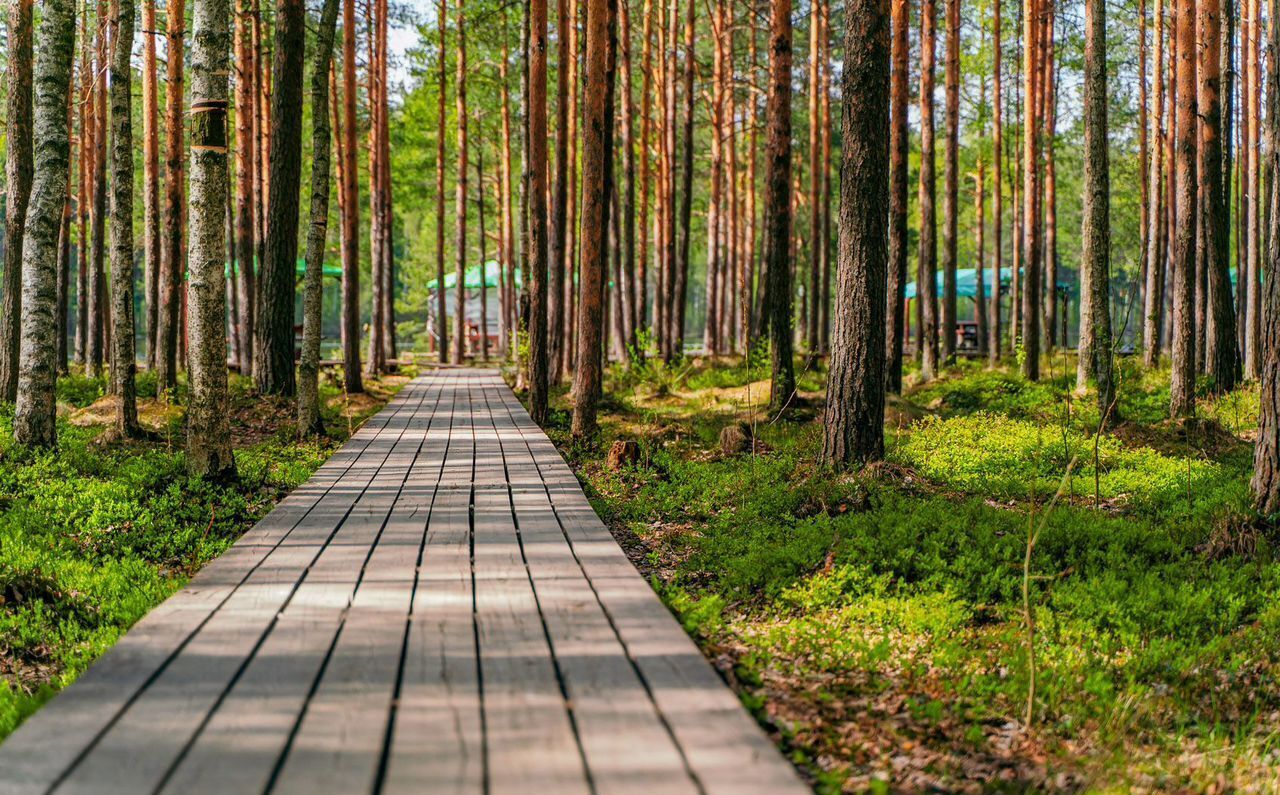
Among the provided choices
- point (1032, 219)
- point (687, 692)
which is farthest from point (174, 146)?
point (1032, 219)

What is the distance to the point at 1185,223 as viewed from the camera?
14539mm

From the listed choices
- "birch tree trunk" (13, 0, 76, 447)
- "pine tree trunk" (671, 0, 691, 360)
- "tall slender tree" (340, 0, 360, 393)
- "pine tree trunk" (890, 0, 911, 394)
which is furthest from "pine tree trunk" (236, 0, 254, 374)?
"pine tree trunk" (890, 0, 911, 394)

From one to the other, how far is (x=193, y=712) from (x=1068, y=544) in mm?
5519

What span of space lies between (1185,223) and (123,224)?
48.9 ft

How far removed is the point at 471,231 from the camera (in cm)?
5159

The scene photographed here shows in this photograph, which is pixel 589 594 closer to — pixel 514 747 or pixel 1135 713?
pixel 514 747

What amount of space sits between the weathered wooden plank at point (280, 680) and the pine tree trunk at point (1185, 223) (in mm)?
12756

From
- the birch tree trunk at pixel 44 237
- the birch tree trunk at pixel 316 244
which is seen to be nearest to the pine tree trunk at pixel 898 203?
the birch tree trunk at pixel 316 244

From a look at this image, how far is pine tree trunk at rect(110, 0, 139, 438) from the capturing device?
1041cm

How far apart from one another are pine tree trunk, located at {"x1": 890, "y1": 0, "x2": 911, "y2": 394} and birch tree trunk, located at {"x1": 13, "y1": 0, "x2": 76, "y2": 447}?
440 inches

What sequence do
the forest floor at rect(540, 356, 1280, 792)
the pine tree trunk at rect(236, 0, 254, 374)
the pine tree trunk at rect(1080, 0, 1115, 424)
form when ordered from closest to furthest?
the forest floor at rect(540, 356, 1280, 792), the pine tree trunk at rect(1080, 0, 1115, 424), the pine tree trunk at rect(236, 0, 254, 374)

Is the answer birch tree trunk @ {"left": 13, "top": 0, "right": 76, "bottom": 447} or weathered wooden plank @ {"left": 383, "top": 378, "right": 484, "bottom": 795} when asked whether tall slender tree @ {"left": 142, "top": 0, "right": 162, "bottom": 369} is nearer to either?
birch tree trunk @ {"left": 13, "top": 0, "right": 76, "bottom": 447}

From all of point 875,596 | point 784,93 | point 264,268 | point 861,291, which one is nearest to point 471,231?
point 264,268

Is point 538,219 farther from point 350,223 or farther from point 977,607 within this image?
point 977,607
